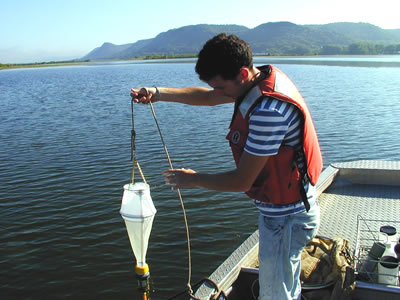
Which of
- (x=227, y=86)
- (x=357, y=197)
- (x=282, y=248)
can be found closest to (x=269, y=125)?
(x=227, y=86)

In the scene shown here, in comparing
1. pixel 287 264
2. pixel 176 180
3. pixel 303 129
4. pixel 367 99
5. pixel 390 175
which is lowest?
pixel 367 99

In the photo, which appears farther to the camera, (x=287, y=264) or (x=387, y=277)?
(x=387, y=277)

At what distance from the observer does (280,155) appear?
2.55 metres


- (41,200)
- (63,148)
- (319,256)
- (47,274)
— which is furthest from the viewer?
(63,148)

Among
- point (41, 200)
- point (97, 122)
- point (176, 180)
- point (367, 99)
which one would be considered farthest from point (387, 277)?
point (367, 99)

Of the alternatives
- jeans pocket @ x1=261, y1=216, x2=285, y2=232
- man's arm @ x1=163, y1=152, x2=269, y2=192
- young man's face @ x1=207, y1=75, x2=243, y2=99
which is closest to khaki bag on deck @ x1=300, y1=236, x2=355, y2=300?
jeans pocket @ x1=261, y1=216, x2=285, y2=232

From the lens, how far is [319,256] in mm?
4336

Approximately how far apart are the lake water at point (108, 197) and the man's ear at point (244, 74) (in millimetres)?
4797

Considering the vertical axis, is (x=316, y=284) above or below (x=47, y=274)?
above

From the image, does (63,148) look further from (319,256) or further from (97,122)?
(319,256)

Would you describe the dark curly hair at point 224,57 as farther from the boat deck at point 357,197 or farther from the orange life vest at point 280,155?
the boat deck at point 357,197

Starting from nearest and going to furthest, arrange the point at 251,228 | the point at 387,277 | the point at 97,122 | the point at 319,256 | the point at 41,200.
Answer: the point at 387,277
the point at 319,256
the point at 251,228
the point at 41,200
the point at 97,122

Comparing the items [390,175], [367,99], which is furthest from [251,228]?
[367,99]

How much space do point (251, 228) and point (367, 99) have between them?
2028cm
